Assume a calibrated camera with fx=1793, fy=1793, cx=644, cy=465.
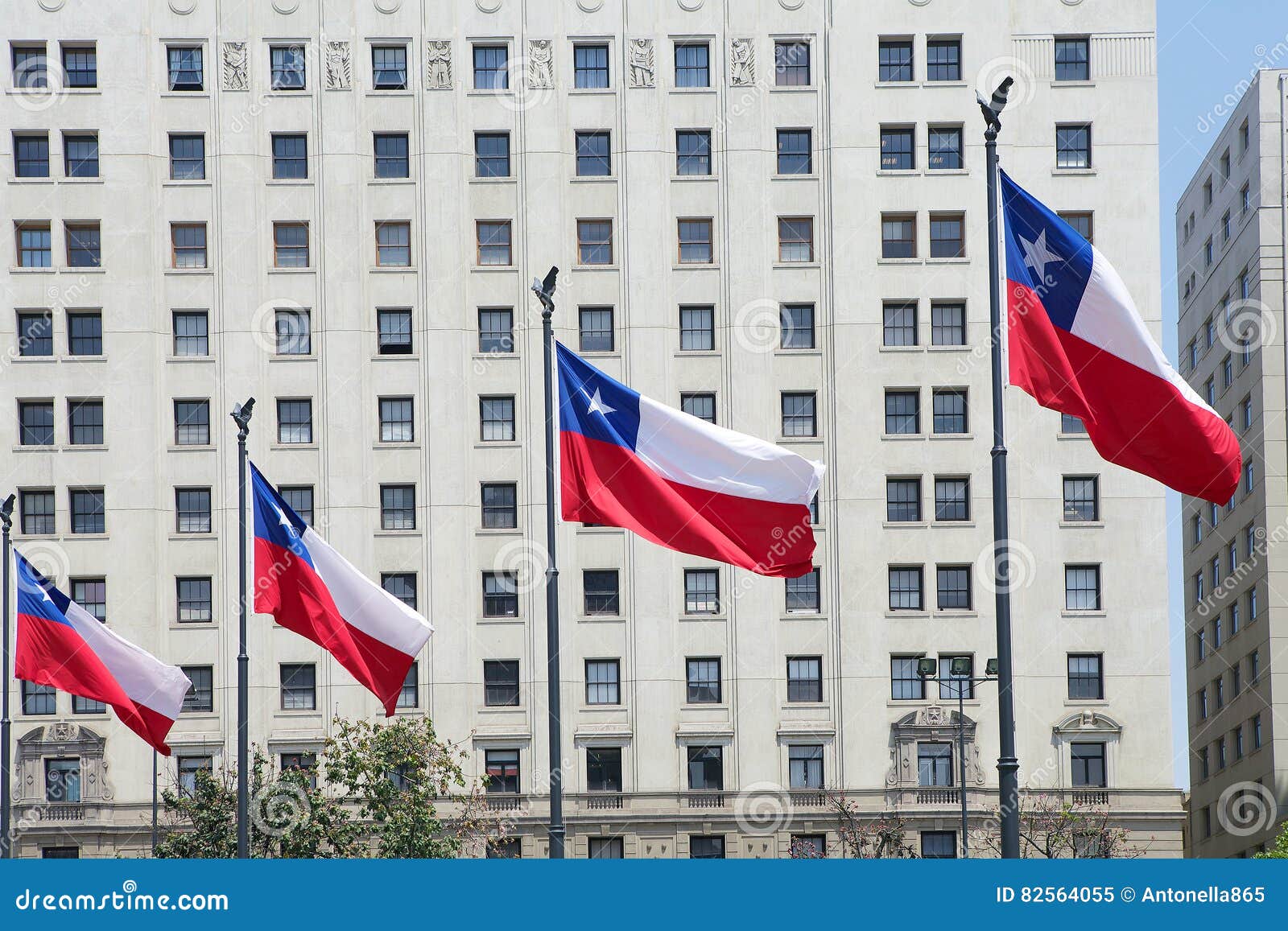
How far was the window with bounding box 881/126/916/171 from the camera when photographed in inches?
2657

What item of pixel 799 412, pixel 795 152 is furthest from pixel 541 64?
pixel 799 412

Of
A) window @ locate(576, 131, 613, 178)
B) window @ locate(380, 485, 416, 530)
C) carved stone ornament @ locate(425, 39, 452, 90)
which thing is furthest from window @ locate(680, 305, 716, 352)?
carved stone ornament @ locate(425, 39, 452, 90)

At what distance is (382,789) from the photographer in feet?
183

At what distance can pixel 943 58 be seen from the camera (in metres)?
68.0

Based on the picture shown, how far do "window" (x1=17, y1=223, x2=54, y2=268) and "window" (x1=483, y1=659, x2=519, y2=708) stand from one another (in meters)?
22.4

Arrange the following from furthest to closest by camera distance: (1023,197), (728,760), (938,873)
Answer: (728,760) → (1023,197) → (938,873)

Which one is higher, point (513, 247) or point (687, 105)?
point (687, 105)

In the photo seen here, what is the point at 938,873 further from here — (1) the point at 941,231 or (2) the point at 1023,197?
(1) the point at 941,231

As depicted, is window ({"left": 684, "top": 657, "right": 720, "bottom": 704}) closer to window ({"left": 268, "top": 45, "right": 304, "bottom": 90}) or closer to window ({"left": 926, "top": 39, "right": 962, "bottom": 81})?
window ({"left": 926, "top": 39, "right": 962, "bottom": 81})

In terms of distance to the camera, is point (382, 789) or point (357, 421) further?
point (357, 421)

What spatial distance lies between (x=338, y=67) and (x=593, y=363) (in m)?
15.0

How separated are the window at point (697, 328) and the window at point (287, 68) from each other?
16.9 meters

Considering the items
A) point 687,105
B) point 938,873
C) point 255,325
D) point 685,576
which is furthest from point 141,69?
point 938,873

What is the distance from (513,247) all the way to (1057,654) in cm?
2495
